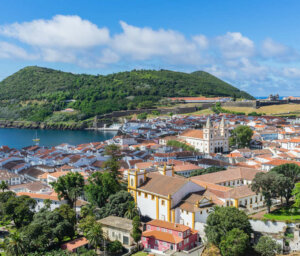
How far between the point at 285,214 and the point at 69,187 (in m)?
19.4

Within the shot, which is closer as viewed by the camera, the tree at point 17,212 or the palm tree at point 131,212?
the palm tree at point 131,212

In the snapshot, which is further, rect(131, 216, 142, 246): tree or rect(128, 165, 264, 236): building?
rect(128, 165, 264, 236): building

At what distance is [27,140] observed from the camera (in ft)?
339

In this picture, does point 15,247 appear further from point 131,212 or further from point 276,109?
point 276,109

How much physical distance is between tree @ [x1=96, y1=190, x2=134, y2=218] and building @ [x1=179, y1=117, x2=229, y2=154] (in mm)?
39065

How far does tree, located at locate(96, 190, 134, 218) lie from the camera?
29659mm

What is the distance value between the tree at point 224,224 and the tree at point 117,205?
898cm

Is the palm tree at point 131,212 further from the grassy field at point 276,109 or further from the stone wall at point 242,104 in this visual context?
the stone wall at point 242,104

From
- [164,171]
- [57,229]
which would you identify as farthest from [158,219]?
[57,229]

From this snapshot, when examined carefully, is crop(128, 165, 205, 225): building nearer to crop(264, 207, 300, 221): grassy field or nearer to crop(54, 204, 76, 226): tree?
crop(54, 204, 76, 226): tree

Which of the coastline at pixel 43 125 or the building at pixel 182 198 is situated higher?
the coastline at pixel 43 125

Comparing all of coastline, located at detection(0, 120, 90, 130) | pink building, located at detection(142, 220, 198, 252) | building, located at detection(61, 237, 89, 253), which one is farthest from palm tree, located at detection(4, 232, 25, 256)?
coastline, located at detection(0, 120, 90, 130)

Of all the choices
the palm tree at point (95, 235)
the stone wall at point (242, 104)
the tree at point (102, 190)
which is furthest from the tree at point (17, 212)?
the stone wall at point (242, 104)

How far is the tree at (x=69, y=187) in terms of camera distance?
107ft
